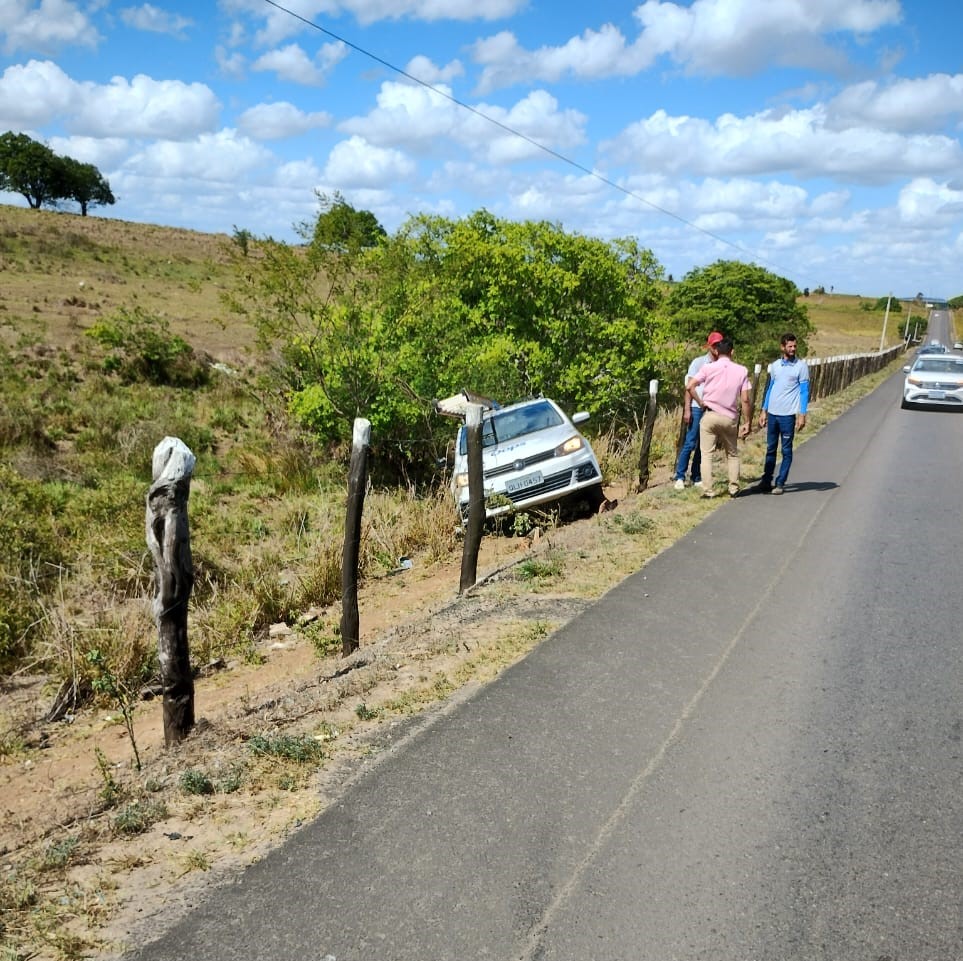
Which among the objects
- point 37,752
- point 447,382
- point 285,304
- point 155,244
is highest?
point 155,244

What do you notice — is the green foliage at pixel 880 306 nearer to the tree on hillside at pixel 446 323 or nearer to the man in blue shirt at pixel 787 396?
the tree on hillside at pixel 446 323

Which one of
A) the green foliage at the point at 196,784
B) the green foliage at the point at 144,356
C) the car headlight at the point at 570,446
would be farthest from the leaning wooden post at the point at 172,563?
the green foliage at the point at 144,356

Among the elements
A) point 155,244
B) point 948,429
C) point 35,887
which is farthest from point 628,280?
point 155,244

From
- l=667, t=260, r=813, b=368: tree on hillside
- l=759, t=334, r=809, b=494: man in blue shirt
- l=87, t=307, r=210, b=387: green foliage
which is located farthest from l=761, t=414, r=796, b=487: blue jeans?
l=667, t=260, r=813, b=368: tree on hillside

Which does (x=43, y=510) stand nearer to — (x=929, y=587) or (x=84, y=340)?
(x=929, y=587)

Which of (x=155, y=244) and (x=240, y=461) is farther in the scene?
(x=155, y=244)

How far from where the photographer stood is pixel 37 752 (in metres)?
5.91

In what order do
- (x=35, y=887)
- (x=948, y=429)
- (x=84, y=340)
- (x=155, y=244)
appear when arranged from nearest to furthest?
(x=35, y=887) → (x=948, y=429) → (x=84, y=340) → (x=155, y=244)

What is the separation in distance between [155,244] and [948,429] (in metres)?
53.9

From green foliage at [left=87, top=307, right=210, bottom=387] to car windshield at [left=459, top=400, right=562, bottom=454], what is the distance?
1451 cm

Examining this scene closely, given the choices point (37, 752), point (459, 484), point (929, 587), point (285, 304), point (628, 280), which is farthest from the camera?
point (628, 280)

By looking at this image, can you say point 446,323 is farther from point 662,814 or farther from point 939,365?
point 939,365

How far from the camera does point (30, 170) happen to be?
7131 centimetres

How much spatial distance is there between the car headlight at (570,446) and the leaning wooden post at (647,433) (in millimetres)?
→ 1391
